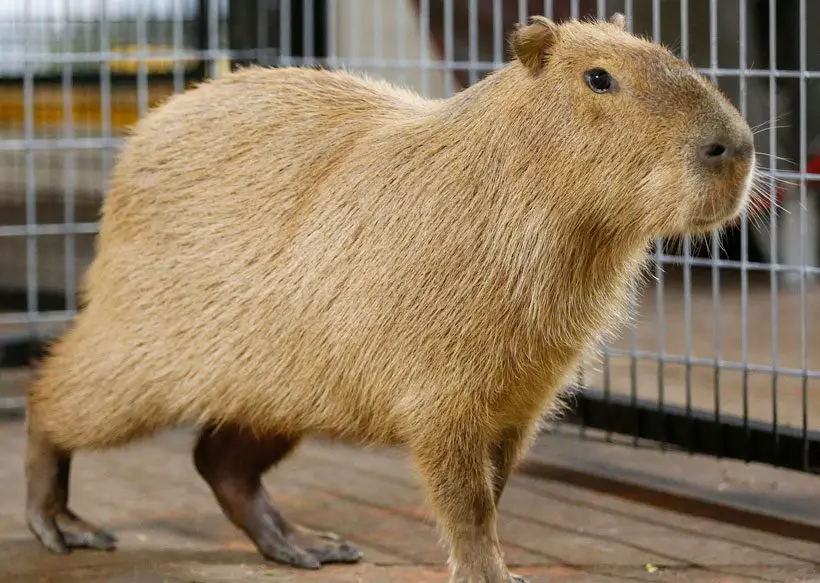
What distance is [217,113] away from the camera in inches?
128

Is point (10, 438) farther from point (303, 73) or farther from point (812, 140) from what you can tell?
point (812, 140)

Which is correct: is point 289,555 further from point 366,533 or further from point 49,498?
point 49,498

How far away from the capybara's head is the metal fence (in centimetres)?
71

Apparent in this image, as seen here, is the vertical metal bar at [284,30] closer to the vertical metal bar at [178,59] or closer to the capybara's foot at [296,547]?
the vertical metal bar at [178,59]

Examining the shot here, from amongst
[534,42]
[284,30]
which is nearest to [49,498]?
[534,42]

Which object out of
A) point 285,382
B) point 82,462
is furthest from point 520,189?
point 82,462

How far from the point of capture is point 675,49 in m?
3.94

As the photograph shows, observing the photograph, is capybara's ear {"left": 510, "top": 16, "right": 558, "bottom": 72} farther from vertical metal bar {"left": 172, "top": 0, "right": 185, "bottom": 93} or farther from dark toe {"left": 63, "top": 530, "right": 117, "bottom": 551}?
vertical metal bar {"left": 172, "top": 0, "right": 185, "bottom": 93}

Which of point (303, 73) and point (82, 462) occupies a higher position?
point (303, 73)

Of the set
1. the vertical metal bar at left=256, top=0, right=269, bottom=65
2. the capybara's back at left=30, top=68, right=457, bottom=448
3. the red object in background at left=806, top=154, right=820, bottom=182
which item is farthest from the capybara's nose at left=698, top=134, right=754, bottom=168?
the red object in background at left=806, top=154, right=820, bottom=182

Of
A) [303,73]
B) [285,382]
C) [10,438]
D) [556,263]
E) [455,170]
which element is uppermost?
[303,73]

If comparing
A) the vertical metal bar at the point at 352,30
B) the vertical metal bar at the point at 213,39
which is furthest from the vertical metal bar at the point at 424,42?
the vertical metal bar at the point at 213,39

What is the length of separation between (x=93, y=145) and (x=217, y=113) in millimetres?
1421

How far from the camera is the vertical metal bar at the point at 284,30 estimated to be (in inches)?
183
